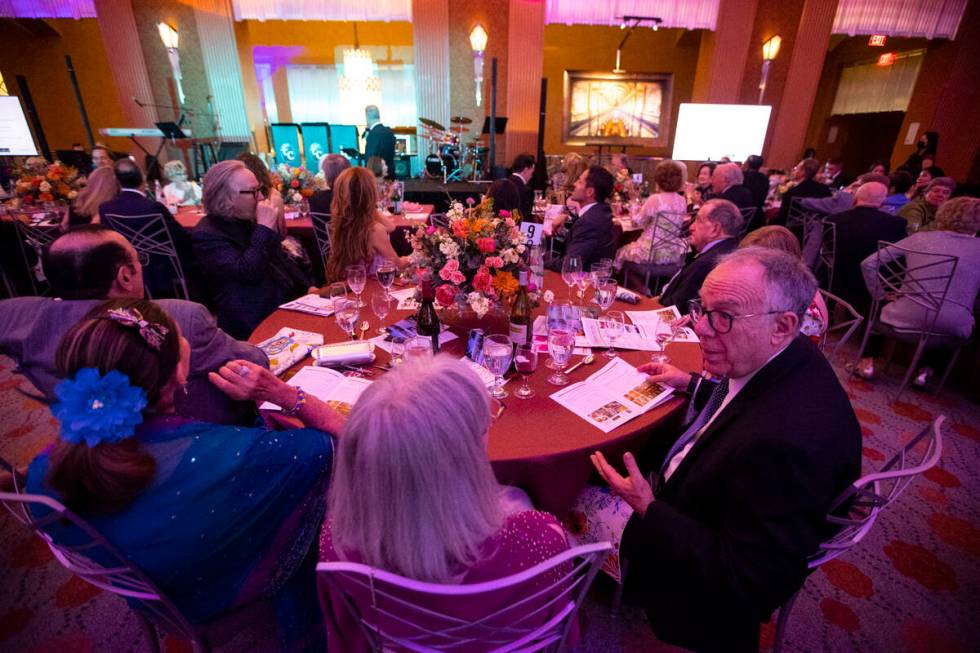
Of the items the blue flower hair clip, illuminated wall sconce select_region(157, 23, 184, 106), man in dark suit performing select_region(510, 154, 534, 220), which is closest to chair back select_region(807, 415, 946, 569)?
the blue flower hair clip

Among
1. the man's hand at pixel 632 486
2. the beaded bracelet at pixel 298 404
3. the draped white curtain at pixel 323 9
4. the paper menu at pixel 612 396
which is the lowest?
the man's hand at pixel 632 486

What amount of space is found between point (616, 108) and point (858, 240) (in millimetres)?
8668

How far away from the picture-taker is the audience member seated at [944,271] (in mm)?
3041

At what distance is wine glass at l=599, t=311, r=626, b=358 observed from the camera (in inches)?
80.1

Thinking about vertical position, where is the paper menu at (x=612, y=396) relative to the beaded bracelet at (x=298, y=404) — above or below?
below

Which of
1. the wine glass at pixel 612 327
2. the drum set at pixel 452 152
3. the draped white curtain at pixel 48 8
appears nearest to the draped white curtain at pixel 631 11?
the drum set at pixel 452 152

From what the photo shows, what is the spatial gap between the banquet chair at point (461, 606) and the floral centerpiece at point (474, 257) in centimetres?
107

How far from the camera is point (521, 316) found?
1.98 metres

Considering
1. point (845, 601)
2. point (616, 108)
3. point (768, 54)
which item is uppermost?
point (768, 54)

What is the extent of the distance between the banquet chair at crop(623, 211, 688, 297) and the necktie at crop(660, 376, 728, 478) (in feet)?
10.0

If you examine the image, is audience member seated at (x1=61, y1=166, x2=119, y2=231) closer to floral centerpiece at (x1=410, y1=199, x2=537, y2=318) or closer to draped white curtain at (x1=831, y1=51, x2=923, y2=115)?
floral centerpiece at (x1=410, y1=199, x2=537, y2=318)

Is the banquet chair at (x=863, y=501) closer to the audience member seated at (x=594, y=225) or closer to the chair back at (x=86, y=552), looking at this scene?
the chair back at (x=86, y=552)

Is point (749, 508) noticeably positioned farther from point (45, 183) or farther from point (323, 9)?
point (323, 9)

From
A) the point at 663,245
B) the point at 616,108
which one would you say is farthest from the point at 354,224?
the point at 616,108
